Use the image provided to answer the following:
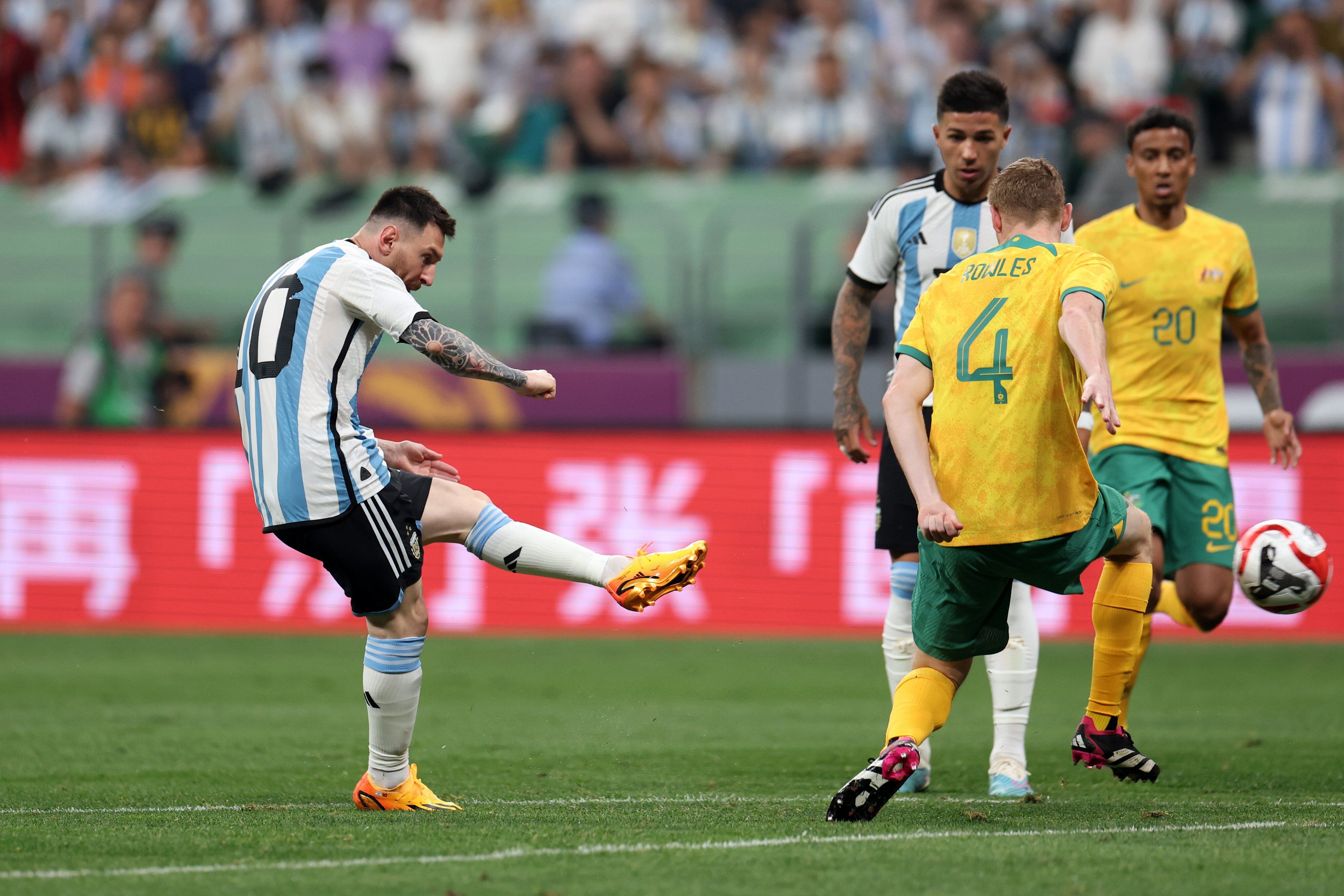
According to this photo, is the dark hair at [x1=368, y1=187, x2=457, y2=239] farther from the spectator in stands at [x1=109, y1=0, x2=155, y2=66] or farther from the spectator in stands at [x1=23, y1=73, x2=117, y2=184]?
the spectator in stands at [x1=109, y1=0, x2=155, y2=66]

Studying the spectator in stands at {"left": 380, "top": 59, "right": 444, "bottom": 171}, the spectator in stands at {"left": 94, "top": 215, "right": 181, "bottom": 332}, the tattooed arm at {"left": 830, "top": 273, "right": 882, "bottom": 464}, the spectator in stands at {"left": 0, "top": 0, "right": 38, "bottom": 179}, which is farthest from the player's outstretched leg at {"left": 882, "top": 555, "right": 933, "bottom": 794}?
the spectator in stands at {"left": 0, "top": 0, "right": 38, "bottom": 179}

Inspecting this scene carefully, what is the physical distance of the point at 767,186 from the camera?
591 inches

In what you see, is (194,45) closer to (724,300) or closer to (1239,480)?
(724,300)

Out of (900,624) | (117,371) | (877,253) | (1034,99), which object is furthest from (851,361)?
(117,371)

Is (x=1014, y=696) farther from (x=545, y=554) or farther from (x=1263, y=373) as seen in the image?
(x=1263, y=373)

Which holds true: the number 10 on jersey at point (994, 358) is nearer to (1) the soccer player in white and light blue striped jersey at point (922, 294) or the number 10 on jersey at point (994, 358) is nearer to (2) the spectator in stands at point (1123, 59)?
(1) the soccer player in white and light blue striped jersey at point (922, 294)

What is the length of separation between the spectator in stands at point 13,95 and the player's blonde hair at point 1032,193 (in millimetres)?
13809

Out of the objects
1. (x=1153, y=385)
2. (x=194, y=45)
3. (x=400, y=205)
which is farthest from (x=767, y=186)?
(x=400, y=205)

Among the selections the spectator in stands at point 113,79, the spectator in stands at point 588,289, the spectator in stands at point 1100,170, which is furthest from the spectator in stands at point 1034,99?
the spectator in stands at point 113,79

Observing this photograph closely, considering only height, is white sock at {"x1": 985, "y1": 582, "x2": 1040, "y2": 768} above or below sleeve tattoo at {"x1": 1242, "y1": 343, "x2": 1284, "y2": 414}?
below

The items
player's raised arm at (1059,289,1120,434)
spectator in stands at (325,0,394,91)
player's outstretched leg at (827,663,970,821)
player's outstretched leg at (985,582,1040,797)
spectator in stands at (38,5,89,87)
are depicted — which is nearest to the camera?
player's raised arm at (1059,289,1120,434)

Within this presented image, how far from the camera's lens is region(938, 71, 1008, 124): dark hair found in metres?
6.06

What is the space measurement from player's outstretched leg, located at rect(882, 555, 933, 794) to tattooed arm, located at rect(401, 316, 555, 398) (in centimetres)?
176

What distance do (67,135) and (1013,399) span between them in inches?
537
